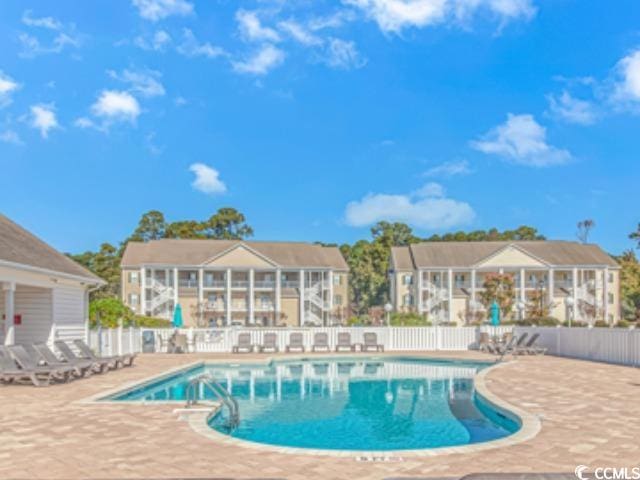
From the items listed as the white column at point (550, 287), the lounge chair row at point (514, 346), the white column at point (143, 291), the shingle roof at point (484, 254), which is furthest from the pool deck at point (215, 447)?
the white column at point (550, 287)

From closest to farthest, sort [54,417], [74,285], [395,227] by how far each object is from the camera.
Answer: [54,417]
[74,285]
[395,227]

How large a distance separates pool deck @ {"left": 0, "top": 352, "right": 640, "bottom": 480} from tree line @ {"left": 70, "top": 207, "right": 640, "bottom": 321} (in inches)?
1331

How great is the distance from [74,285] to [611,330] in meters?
16.5

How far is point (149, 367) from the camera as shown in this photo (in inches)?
675

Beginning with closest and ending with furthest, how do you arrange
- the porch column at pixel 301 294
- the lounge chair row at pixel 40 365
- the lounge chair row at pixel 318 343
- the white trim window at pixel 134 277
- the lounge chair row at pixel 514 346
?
the lounge chair row at pixel 40 365
the lounge chair row at pixel 514 346
the lounge chair row at pixel 318 343
the white trim window at pixel 134 277
the porch column at pixel 301 294

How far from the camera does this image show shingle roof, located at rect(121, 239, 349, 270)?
148ft

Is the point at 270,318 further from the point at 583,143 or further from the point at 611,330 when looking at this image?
the point at 611,330

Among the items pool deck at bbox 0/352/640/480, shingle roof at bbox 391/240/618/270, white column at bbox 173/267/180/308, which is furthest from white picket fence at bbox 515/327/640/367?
white column at bbox 173/267/180/308

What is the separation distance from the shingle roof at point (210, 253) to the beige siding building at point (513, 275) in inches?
255

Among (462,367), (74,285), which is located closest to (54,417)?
(74,285)

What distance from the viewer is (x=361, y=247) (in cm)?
5966

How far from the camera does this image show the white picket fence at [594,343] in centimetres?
1681

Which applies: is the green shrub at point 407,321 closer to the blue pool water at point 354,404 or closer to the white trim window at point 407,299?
the blue pool water at point 354,404

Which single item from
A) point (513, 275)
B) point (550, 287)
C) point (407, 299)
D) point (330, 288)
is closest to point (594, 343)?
point (550, 287)
